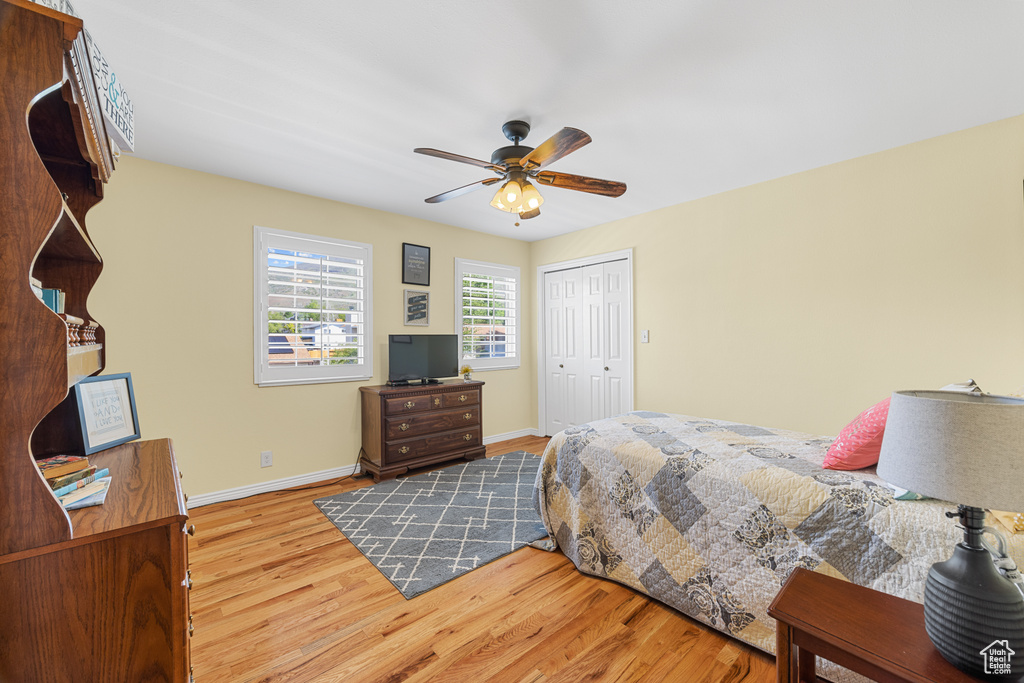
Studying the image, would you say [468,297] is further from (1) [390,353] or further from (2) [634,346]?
(2) [634,346]

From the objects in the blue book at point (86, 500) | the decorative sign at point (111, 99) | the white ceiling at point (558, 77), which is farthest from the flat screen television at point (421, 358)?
the blue book at point (86, 500)

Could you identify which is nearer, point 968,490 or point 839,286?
point 968,490

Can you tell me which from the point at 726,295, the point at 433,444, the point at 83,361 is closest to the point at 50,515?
the point at 83,361

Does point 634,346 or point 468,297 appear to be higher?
point 468,297

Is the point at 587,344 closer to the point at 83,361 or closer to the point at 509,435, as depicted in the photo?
the point at 509,435

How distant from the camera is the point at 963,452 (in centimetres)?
79

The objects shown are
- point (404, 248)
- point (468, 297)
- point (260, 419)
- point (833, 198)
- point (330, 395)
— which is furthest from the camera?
point (468, 297)

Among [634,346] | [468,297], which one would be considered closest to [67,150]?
[468,297]

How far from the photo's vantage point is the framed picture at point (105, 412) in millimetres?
1520

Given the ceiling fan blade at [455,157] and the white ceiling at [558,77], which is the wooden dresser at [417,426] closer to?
the white ceiling at [558,77]

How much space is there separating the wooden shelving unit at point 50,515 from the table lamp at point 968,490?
1.64 m

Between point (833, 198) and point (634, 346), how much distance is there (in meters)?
1.97

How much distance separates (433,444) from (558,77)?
3.09 m

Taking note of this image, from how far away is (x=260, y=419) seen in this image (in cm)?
335
